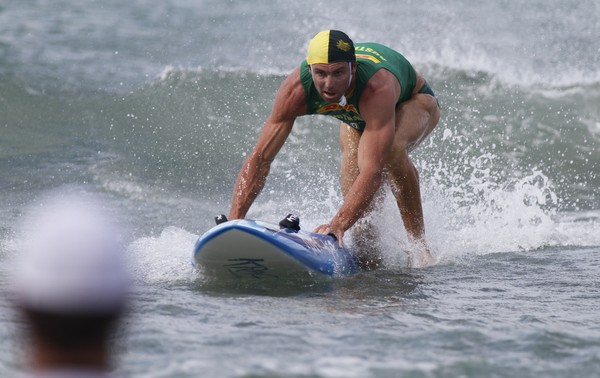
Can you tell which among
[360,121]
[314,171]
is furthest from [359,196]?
[314,171]

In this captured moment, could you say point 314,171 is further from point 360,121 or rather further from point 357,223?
point 360,121

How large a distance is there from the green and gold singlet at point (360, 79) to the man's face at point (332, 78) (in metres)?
0.14

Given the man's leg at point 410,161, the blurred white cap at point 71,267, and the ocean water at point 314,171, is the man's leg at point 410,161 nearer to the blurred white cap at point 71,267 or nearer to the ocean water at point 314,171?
the ocean water at point 314,171

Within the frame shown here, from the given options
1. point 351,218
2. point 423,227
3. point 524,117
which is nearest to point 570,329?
point 351,218

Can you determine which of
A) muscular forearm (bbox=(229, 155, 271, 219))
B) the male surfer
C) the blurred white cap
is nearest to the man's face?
the male surfer

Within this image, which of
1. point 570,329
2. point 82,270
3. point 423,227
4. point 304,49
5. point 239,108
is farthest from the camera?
point 304,49

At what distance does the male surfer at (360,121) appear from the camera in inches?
254

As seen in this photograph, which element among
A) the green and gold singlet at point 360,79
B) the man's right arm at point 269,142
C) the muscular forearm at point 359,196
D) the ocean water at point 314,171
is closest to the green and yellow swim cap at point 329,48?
the green and gold singlet at point 360,79

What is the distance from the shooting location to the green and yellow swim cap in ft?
20.9

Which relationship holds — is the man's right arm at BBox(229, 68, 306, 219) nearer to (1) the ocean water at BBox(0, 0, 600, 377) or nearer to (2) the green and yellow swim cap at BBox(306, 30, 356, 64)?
(2) the green and yellow swim cap at BBox(306, 30, 356, 64)

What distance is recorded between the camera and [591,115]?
13.9m

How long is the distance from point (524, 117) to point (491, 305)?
8293 millimetres

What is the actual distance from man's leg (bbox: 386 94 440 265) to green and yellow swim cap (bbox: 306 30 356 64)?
0.78 m

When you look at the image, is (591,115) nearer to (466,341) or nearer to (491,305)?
(491,305)
